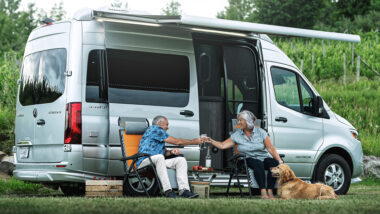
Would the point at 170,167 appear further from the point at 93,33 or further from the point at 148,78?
the point at 93,33

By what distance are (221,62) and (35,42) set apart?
9.20 feet

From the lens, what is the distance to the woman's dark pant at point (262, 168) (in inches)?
346

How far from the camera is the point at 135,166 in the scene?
8281 mm

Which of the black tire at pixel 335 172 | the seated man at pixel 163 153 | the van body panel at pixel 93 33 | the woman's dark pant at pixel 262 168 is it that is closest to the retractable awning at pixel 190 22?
the van body panel at pixel 93 33

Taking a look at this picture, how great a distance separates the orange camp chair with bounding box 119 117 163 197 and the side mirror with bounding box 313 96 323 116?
3053 millimetres

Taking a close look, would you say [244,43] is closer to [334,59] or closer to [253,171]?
[253,171]

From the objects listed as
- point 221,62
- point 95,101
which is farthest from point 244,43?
point 95,101

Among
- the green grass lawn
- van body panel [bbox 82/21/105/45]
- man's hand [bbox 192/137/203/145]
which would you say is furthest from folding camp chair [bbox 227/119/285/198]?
van body panel [bbox 82/21/105/45]

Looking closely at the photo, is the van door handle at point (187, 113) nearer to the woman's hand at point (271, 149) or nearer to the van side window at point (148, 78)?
the van side window at point (148, 78)

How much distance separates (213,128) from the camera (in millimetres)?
10102

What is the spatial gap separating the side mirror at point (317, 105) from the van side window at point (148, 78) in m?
2.38

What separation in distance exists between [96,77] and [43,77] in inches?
33.6

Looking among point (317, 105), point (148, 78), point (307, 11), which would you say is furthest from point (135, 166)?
point (307, 11)

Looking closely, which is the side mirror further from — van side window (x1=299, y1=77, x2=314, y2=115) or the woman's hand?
the woman's hand
